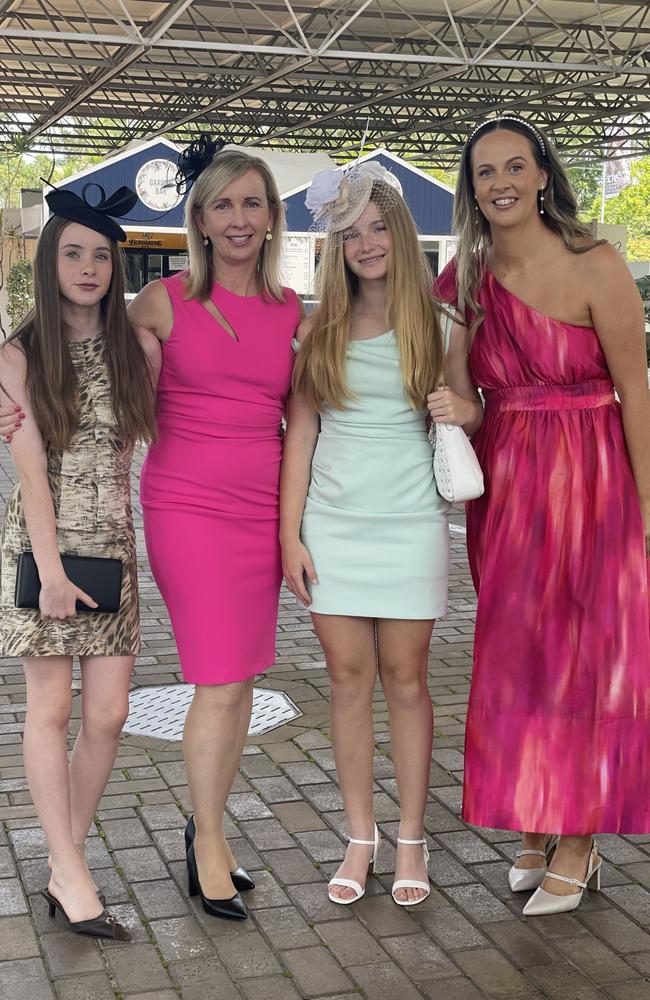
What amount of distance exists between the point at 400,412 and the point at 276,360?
0.35 metres

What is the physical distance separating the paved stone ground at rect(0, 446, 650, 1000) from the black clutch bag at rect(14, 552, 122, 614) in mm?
810

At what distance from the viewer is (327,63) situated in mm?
28094

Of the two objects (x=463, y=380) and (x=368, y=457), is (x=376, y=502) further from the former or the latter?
(x=463, y=380)

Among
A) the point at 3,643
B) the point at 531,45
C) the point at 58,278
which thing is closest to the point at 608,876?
the point at 3,643

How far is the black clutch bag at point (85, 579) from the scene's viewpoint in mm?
2953

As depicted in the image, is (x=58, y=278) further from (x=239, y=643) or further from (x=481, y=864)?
(x=481, y=864)

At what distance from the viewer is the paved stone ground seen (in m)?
2.85

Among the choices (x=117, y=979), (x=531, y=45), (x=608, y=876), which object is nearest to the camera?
(x=117, y=979)

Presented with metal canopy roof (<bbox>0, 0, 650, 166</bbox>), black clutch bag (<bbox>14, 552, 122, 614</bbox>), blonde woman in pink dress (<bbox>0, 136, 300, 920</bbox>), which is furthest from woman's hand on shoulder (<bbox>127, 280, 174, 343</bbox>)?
metal canopy roof (<bbox>0, 0, 650, 166</bbox>)

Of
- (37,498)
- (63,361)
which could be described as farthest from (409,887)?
(63,361)

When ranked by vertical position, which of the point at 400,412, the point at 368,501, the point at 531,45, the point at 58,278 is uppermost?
the point at 531,45

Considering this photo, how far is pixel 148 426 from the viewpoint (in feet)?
10.0

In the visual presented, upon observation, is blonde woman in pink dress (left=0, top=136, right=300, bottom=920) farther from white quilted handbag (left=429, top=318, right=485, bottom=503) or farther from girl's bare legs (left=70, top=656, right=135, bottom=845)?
→ white quilted handbag (left=429, top=318, right=485, bottom=503)

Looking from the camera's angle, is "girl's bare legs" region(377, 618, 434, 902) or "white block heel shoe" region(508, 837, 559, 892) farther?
"white block heel shoe" region(508, 837, 559, 892)
